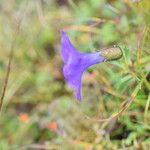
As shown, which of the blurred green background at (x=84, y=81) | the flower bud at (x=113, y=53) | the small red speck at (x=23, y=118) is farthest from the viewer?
the small red speck at (x=23, y=118)

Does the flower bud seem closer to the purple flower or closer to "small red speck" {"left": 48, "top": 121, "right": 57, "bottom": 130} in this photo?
the purple flower

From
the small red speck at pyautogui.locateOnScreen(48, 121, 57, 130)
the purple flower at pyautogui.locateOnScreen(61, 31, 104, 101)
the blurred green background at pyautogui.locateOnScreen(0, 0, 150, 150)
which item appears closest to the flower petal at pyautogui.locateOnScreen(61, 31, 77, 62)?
the purple flower at pyautogui.locateOnScreen(61, 31, 104, 101)

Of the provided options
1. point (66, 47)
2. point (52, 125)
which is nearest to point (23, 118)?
point (52, 125)

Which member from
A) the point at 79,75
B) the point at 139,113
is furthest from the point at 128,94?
the point at 79,75

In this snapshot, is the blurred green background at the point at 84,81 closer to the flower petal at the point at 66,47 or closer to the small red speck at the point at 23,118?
the small red speck at the point at 23,118

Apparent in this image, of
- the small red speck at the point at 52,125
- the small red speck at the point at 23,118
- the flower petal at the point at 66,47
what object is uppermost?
the flower petal at the point at 66,47

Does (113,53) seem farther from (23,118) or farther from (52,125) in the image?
(23,118)

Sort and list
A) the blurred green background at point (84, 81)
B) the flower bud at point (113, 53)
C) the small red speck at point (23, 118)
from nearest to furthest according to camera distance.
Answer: the flower bud at point (113, 53), the blurred green background at point (84, 81), the small red speck at point (23, 118)

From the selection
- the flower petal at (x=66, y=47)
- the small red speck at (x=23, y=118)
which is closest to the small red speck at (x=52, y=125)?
Result: the small red speck at (x=23, y=118)
